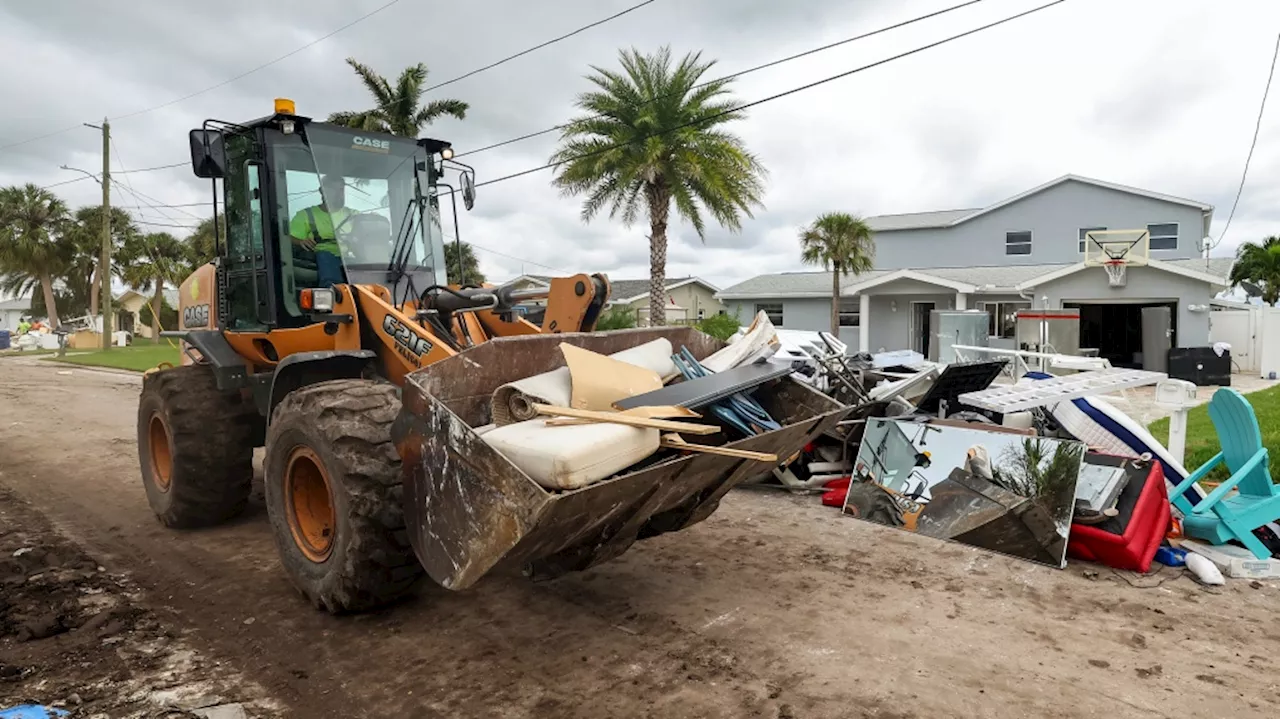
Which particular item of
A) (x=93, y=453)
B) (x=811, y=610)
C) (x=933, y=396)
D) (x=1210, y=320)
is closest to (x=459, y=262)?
(x=811, y=610)

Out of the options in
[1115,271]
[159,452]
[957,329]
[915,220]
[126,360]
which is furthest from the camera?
[915,220]

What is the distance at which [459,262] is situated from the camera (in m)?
6.36

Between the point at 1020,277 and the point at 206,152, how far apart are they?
25.0 m

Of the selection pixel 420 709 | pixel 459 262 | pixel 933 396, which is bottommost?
pixel 420 709

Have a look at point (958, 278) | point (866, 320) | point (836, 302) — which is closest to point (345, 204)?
point (866, 320)

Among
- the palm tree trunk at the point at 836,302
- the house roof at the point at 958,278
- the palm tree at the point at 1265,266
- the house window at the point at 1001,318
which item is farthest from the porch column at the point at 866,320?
the palm tree at the point at 1265,266

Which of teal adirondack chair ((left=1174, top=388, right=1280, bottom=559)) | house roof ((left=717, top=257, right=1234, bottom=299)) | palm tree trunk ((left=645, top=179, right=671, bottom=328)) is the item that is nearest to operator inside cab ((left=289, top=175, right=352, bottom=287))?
teal adirondack chair ((left=1174, top=388, right=1280, bottom=559))

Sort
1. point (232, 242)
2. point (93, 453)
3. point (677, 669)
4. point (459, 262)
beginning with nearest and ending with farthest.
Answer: point (677, 669)
point (232, 242)
point (459, 262)
point (93, 453)

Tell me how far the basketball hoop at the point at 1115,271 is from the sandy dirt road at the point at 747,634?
61.3ft

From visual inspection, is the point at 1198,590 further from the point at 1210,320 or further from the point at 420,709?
the point at 1210,320

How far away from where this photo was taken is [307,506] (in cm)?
438

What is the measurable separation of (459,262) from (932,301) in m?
21.9

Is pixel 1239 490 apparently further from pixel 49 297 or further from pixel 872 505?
pixel 49 297

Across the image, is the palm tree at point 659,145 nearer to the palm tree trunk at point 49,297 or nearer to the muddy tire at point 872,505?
the muddy tire at point 872,505
